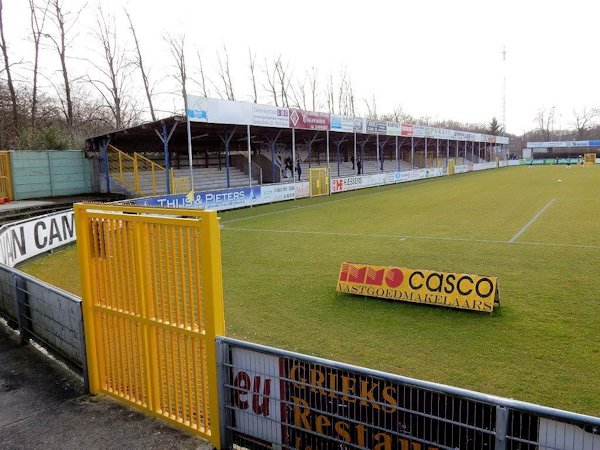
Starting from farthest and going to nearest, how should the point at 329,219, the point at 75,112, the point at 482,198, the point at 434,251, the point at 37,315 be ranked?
Answer: the point at 75,112
the point at 482,198
the point at 329,219
the point at 434,251
the point at 37,315

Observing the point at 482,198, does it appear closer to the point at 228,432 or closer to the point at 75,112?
the point at 228,432

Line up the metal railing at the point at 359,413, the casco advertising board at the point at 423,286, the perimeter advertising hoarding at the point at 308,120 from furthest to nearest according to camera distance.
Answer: the perimeter advertising hoarding at the point at 308,120 < the casco advertising board at the point at 423,286 < the metal railing at the point at 359,413

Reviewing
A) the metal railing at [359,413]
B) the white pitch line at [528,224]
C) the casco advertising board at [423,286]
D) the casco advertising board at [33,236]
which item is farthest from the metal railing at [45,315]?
the white pitch line at [528,224]

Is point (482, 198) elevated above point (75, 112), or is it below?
below

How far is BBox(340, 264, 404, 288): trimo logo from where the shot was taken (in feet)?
26.6

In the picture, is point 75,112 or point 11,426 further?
point 75,112

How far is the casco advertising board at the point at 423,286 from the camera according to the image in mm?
7387

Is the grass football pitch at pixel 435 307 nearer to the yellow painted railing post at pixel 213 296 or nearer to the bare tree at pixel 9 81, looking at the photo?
the yellow painted railing post at pixel 213 296

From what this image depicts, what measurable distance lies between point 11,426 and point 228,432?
6.66 ft

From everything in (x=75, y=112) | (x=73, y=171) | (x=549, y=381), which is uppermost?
(x=75, y=112)

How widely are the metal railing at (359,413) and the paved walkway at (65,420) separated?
1.99 ft

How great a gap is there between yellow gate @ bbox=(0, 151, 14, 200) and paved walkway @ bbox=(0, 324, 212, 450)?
19.2 metres

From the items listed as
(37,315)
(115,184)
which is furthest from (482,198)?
(37,315)

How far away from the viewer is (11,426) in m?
4.32
